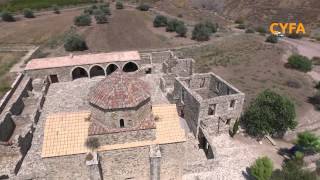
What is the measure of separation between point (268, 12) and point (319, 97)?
62539mm

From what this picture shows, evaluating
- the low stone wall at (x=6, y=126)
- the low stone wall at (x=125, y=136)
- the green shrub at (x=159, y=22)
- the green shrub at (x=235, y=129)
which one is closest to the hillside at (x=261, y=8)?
the green shrub at (x=159, y=22)

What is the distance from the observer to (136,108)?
51.2ft

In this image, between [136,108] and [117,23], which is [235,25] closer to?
[117,23]

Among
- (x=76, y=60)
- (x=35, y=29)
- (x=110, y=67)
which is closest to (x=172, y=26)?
(x=110, y=67)

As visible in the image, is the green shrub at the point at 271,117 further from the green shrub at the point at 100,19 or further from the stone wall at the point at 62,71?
the green shrub at the point at 100,19

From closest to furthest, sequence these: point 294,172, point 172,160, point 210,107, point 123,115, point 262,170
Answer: point 123,115 → point 172,160 → point 262,170 → point 294,172 → point 210,107

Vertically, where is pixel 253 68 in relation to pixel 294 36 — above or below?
below

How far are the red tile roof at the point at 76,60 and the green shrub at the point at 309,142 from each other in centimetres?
2234

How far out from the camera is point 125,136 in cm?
1617

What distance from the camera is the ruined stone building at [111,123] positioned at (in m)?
15.9

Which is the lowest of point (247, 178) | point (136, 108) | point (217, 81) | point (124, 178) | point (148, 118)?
point (247, 178)

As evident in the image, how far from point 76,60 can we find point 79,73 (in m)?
2.35

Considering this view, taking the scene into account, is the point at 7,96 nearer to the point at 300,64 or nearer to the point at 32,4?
the point at 300,64

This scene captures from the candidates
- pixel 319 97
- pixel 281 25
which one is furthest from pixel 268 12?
pixel 319 97
